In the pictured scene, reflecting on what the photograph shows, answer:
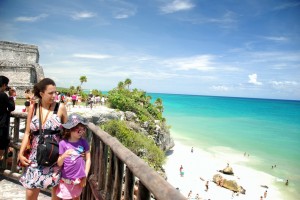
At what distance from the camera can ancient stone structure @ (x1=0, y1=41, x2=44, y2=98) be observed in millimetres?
32325

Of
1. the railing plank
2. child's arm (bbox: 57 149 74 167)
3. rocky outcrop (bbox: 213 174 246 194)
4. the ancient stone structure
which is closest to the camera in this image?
the railing plank

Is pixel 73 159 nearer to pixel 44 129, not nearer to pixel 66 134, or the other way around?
pixel 66 134

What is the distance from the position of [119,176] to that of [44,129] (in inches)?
49.6

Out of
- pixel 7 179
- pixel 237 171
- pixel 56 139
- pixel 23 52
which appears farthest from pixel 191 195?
pixel 23 52

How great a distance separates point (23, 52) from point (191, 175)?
34133 millimetres

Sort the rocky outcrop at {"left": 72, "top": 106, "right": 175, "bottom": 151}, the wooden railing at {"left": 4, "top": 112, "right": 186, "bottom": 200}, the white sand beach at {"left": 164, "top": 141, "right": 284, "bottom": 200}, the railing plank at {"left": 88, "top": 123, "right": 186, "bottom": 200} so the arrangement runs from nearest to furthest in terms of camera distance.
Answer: the railing plank at {"left": 88, "top": 123, "right": 186, "bottom": 200}, the wooden railing at {"left": 4, "top": 112, "right": 186, "bottom": 200}, the rocky outcrop at {"left": 72, "top": 106, "right": 175, "bottom": 151}, the white sand beach at {"left": 164, "top": 141, "right": 284, "bottom": 200}

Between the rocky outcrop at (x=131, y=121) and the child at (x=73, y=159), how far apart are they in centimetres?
1877

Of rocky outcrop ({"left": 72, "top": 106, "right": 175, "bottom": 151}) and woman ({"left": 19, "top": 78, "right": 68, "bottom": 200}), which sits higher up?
woman ({"left": 19, "top": 78, "right": 68, "bottom": 200})

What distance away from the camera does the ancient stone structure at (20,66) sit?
106 feet

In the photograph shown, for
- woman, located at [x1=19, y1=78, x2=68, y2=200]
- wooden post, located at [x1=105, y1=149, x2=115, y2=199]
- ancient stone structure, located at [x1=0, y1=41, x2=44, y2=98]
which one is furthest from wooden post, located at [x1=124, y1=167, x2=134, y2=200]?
ancient stone structure, located at [x1=0, y1=41, x2=44, y2=98]

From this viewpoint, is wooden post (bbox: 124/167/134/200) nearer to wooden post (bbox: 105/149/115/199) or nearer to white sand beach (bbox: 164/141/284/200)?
wooden post (bbox: 105/149/115/199)

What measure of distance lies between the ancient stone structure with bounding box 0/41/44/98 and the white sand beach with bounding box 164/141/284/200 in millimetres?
23158

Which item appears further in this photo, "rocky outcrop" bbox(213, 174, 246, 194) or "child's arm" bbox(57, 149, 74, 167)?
"rocky outcrop" bbox(213, 174, 246, 194)

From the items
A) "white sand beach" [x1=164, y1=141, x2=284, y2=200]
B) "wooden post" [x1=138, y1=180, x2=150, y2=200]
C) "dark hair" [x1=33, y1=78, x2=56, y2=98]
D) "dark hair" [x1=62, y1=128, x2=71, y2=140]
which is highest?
"dark hair" [x1=33, y1=78, x2=56, y2=98]
